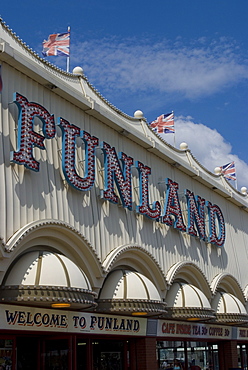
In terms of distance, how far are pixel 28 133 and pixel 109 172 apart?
13.5 ft

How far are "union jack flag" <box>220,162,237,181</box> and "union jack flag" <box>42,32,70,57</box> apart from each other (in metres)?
16.2

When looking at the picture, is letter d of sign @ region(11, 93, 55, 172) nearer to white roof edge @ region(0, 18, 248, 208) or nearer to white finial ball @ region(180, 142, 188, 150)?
white roof edge @ region(0, 18, 248, 208)

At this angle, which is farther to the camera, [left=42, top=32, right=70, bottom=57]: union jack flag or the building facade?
[left=42, top=32, right=70, bottom=57]: union jack flag

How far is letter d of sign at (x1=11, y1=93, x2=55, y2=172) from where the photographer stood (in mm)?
14086

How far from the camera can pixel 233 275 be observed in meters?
27.0

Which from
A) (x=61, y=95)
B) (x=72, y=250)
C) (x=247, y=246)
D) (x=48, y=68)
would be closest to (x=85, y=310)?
(x=72, y=250)

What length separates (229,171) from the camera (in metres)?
32.0

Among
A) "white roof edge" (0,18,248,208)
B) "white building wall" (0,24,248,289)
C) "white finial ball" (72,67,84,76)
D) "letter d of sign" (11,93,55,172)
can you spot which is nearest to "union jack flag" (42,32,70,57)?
"white finial ball" (72,67,84,76)

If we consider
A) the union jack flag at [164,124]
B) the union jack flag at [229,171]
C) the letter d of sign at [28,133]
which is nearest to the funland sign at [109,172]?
the letter d of sign at [28,133]

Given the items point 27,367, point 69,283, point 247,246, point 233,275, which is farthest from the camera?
point 247,246

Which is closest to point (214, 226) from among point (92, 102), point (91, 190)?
point (91, 190)

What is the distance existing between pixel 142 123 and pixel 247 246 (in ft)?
40.9

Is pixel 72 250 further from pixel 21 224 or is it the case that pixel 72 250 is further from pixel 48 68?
pixel 48 68

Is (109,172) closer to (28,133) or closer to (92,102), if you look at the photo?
(92,102)
